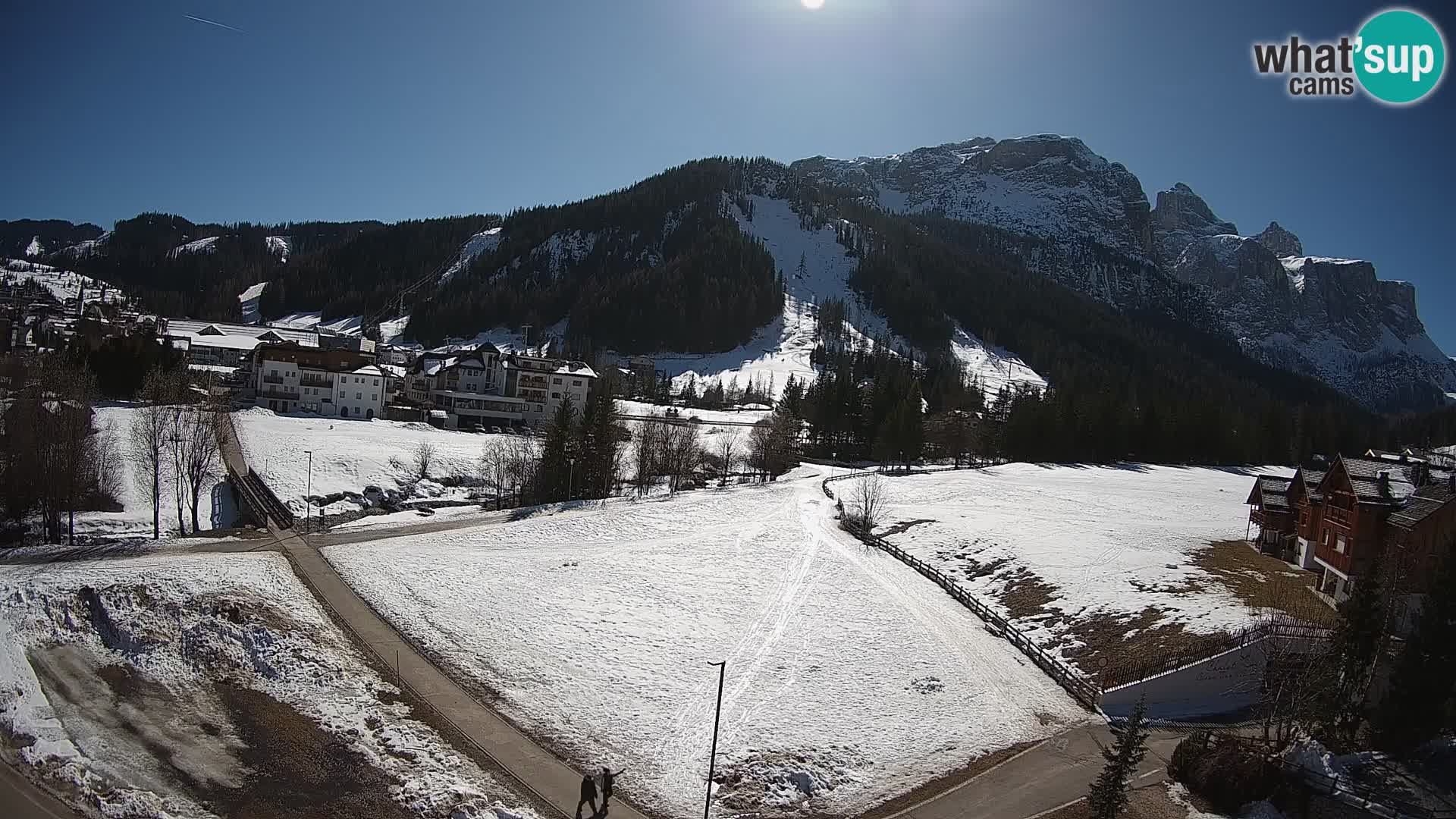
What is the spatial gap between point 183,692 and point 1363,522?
51735mm

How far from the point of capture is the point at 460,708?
27094mm

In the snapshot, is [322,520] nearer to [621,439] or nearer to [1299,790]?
[621,439]

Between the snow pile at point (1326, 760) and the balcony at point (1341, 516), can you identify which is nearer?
the snow pile at point (1326, 760)

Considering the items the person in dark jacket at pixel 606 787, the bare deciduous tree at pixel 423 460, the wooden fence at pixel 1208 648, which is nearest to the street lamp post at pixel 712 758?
the person in dark jacket at pixel 606 787

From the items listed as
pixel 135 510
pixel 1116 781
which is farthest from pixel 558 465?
pixel 1116 781

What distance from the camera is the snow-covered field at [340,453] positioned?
59.0 m

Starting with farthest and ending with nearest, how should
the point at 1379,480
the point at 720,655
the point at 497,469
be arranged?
the point at 497,469, the point at 1379,480, the point at 720,655

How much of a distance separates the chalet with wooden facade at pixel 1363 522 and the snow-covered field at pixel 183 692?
33784mm

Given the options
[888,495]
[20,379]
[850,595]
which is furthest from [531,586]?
[20,379]

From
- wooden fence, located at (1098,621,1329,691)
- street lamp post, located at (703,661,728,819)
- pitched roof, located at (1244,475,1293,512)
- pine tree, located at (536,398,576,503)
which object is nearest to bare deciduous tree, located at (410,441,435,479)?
pine tree, located at (536,398,576,503)

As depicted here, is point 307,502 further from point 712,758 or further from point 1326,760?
point 1326,760

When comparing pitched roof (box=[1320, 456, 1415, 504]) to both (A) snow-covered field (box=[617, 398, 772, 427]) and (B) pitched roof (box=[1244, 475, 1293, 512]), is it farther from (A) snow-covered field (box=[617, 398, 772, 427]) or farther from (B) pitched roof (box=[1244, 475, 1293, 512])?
(A) snow-covered field (box=[617, 398, 772, 427])

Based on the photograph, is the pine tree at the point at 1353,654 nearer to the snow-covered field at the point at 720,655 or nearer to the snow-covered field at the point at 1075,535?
the snow-covered field at the point at 1075,535

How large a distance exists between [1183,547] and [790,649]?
29.1 m
